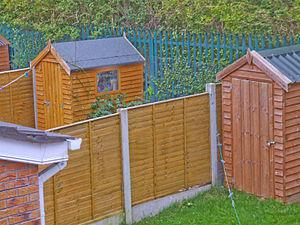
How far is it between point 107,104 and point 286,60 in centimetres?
409

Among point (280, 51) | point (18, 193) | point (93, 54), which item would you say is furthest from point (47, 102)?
point (18, 193)

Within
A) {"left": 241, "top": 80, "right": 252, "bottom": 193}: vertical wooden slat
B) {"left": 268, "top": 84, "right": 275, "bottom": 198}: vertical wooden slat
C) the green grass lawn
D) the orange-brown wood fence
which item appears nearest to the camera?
the orange-brown wood fence

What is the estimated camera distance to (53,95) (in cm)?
1402

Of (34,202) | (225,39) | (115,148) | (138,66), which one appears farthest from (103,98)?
(34,202)

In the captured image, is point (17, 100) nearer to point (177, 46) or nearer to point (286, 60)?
point (177, 46)

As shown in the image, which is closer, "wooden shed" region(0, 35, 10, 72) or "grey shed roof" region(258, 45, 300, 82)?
"grey shed roof" region(258, 45, 300, 82)

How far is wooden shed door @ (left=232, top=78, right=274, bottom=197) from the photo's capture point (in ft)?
36.0

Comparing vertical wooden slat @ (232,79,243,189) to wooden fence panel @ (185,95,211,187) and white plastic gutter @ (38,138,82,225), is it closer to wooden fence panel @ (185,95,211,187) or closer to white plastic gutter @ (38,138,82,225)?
wooden fence panel @ (185,95,211,187)

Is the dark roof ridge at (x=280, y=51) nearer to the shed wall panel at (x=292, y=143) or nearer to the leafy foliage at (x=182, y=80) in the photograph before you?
the shed wall panel at (x=292, y=143)

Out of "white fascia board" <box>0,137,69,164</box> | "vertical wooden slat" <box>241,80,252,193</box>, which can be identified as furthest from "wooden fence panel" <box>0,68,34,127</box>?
"white fascia board" <box>0,137,69,164</box>

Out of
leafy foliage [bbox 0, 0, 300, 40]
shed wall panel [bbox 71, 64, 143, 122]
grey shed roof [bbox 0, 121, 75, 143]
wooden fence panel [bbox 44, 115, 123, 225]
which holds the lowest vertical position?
wooden fence panel [bbox 44, 115, 123, 225]

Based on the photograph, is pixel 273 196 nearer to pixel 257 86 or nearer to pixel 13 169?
pixel 257 86

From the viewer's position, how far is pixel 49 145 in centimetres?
543

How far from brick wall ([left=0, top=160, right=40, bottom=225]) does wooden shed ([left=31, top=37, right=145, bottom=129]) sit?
774cm
